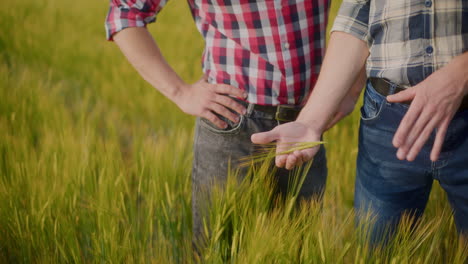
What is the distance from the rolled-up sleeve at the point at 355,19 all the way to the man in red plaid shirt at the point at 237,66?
8 cm

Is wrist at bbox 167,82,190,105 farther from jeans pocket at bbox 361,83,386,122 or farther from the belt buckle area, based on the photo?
jeans pocket at bbox 361,83,386,122

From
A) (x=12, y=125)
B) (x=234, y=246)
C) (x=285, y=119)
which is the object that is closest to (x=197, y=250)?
(x=234, y=246)

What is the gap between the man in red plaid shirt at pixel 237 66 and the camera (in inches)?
36.7

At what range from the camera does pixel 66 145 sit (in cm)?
145

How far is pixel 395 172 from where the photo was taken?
2.78ft

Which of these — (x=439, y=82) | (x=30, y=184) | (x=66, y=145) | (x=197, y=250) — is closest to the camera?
(x=439, y=82)

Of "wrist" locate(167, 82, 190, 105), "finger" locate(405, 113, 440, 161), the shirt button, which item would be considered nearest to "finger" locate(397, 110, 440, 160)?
"finger" locate(405, 113, 440, 161)

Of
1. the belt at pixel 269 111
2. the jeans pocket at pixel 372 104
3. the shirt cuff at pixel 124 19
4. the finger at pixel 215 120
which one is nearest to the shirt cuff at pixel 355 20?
the jeans pocket at pixel 372 104

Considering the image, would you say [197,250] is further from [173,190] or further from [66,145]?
[66,145]

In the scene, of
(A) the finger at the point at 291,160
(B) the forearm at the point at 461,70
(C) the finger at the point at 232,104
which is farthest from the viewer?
(C) the finger at the point at 232,104

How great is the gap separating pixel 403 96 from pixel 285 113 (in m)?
0.28

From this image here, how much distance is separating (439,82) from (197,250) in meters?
0.68

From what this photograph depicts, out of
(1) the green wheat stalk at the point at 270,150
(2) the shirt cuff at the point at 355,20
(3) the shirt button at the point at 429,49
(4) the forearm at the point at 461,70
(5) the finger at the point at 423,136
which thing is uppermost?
(2) the shirt cuff at the point at 355,20

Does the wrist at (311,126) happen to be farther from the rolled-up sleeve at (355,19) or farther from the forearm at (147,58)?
the forearm at (147,58)
